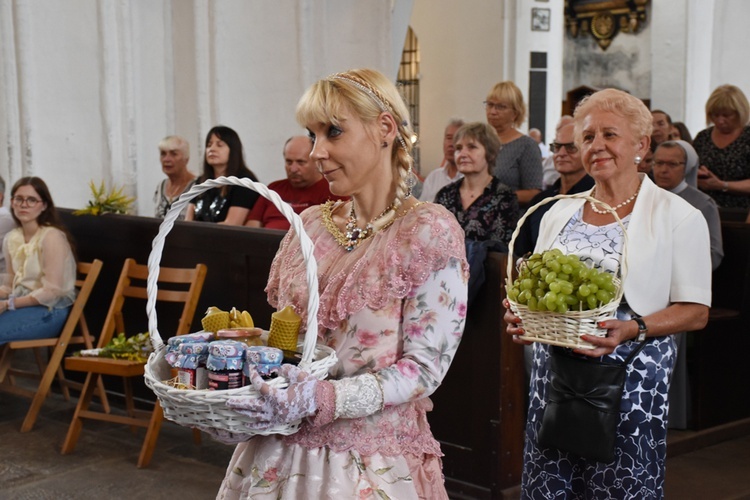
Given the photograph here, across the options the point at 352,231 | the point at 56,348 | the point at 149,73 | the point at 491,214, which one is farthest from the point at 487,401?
the point at 149,73

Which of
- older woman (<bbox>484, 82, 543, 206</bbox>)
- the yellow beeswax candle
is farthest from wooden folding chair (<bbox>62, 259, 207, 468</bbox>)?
the yellow beeswax candle

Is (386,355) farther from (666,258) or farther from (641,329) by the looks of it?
(666,258)

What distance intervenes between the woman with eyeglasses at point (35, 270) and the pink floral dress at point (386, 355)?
428 centimetres

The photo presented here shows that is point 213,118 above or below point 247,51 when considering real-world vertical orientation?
below

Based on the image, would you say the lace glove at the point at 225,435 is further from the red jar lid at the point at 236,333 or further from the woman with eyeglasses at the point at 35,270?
the woman with eyeglasses at the point at 35,270

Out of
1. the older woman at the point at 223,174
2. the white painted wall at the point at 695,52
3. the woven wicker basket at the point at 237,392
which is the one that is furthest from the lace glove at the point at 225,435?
the white painted wall at the point at 695,52

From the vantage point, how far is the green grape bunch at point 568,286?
2.58 metres

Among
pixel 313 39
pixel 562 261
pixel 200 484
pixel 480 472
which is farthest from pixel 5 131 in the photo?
pixel 562 261

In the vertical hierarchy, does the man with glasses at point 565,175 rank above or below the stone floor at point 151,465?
above

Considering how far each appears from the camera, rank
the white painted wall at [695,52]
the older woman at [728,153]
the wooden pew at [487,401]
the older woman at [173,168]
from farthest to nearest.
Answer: the white painted wall at [695,52] → the older woman at [173,168] → the older woman at [728,153] → the wooden pew at [487,401]

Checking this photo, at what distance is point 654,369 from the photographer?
282 cm

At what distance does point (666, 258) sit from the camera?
2.81 metres

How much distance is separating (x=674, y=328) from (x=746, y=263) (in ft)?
9.85

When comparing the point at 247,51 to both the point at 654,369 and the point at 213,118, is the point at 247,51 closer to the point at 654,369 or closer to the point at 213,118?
the point at 213,118
